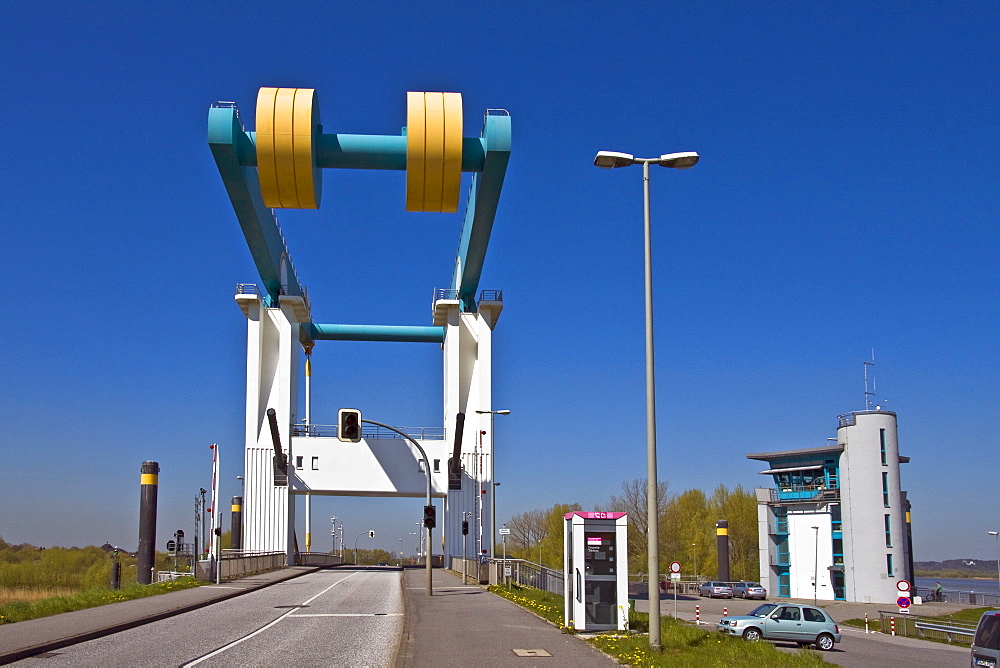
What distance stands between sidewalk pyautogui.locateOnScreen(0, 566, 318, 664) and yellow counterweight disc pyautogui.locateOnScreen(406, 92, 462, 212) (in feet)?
48.0

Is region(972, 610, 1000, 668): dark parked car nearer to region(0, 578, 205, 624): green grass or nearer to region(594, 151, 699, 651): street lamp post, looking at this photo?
region(594, 151, 699, 651): street lamp post

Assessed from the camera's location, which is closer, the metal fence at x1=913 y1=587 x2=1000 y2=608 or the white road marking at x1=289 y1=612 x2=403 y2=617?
the white road marking at x1=289 y1=612 x2=403 y2=617

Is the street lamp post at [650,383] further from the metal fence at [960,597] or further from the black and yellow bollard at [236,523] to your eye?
the metal fence at [960,597]

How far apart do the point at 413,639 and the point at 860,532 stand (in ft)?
169

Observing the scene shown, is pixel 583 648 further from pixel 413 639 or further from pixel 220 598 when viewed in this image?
pixel 220 598

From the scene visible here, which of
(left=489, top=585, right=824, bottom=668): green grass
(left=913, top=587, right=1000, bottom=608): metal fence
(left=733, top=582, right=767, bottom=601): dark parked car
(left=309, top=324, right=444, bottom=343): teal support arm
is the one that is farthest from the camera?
(left=913, top=587, right=1000, bottom=608): metal fence

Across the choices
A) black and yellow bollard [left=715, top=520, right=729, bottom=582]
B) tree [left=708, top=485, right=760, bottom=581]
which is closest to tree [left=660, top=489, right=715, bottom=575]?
tree [left=708, top=485, right=760, bottom=581]

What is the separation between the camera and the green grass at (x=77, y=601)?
68.0 feet

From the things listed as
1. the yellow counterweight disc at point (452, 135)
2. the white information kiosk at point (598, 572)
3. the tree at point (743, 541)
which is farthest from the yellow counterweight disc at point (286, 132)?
the tree at point (743, 541)

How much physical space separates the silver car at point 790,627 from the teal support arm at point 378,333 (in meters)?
31.7

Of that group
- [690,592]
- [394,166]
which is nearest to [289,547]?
[394,166]

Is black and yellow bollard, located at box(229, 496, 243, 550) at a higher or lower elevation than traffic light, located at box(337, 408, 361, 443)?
lower

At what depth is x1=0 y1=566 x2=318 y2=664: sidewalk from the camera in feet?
→ 51.7

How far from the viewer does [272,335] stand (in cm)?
4994
